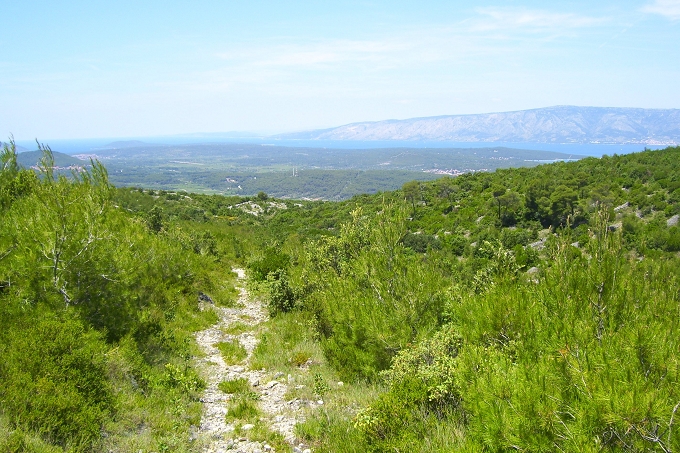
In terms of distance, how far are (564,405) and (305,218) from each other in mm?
41800

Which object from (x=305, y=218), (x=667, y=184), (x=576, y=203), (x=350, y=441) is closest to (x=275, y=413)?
(x=350, y=441)

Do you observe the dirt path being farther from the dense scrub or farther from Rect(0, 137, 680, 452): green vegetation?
the dense scrub

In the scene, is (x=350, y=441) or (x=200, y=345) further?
(x=200, y=345)

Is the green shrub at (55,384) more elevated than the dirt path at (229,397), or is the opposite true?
the green shrub at (55,384)

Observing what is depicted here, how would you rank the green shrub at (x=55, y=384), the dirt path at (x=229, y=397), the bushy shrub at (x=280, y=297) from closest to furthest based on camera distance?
the green shrub at (x=55, y=384) → the dirt path at (x=229, y=397) → the bushy shrub at (x=280, y=297)

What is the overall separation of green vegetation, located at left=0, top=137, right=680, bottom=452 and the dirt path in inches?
9.4

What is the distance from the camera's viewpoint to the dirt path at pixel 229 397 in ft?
18.7

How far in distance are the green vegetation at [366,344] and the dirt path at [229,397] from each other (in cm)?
24

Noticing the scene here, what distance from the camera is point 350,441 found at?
507 centimetres

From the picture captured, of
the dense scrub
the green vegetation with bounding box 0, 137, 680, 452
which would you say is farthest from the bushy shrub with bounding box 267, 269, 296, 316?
the dense scrub

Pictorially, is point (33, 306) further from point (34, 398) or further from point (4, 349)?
point (34, 398)

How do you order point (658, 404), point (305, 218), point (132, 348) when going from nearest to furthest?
1. point (658, 404)
2. point (132, 348)
3. point (305, 218)

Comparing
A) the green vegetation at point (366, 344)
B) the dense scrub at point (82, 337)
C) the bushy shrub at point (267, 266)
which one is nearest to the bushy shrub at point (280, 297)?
the green vegetation at point (366, 344)

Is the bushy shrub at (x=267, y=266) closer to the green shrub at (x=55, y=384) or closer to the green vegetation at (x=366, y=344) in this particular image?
the green vegetation at (x=366, y=344)
